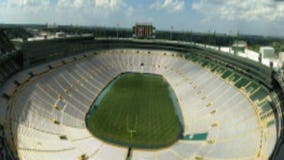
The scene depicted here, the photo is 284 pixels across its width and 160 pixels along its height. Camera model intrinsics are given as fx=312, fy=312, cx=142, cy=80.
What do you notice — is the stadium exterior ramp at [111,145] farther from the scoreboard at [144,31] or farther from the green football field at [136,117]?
A: the scoreboard at [144,31]

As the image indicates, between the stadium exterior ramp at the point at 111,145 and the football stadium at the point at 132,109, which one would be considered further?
the football stadium at the point at 132,109

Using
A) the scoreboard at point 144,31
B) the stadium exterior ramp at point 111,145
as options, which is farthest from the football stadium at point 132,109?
the scoreboard at point 144,31

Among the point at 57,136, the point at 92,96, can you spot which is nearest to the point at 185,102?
the point at 92,96

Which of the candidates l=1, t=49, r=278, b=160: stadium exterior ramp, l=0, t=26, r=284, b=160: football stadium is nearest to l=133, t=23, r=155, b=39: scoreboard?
l=0, t=26, r=284, b=160: football stadium

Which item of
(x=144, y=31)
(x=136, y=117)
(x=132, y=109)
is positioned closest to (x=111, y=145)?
(x=136, y=117)

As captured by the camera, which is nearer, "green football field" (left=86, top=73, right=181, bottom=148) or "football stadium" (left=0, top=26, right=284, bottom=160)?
"football stadium" (left=0, top=26, right=284, bottom=160)

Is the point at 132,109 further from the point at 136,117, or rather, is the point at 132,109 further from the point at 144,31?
the point at 144,31

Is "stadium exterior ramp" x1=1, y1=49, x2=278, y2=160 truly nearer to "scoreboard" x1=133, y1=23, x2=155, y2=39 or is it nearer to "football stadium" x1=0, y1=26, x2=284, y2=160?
"football stadium" x1=0, y1=26, x2=284, y2=160
